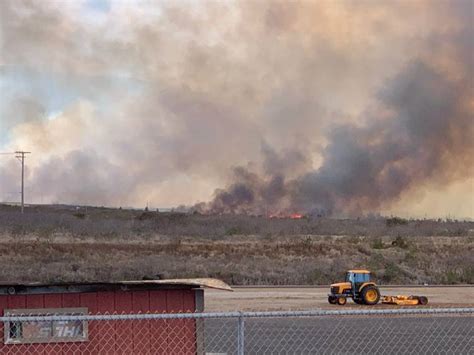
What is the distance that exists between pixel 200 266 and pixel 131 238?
26427mm

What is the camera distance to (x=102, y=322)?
410 inches

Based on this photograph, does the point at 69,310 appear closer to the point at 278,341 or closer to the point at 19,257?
the point at 278,341

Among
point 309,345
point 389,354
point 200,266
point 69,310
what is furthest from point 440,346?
point 200,266

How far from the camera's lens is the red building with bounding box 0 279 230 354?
10.2 meters

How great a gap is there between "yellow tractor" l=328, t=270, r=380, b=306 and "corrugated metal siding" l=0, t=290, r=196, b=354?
16343mm

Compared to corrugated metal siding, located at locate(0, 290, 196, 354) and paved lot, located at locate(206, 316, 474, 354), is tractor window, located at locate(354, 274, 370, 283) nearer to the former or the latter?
paved lot, located at locate(206, 316, 474, 354)

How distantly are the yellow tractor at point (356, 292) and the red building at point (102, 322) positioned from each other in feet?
53.2

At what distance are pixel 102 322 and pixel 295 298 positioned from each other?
18642 millimetres

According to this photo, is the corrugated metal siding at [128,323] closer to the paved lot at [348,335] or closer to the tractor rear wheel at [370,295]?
the paved lot at [348,335]

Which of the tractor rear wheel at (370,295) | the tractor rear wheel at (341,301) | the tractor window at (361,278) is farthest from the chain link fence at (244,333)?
the tractor window at (361,278)

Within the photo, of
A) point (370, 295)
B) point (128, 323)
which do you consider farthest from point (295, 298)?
point (128, 323)

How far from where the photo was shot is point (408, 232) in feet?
268

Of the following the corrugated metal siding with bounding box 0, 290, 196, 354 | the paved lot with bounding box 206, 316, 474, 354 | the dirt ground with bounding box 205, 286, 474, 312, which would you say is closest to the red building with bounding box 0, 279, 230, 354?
the corrugated metal siding with bounding box 0, 290, 196, 354

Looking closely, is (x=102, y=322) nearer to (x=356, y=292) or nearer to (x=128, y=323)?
(x=128, y=323)
